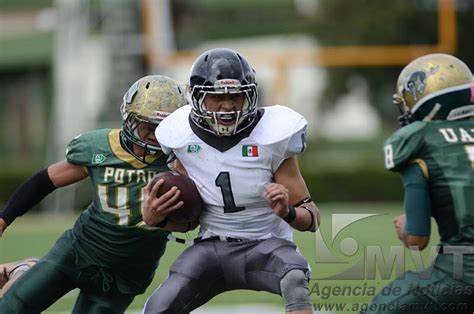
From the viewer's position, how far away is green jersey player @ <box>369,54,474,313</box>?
355 cm

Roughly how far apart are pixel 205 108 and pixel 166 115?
41cm

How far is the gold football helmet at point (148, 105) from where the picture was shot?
4.40 metres

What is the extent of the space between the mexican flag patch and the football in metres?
0.24

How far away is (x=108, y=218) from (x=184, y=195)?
0.67 m

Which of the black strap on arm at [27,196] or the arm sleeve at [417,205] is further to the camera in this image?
the black strap on arm at [27,196]

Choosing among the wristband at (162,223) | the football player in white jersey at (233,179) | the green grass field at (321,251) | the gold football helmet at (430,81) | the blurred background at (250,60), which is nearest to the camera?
the gold football helmet at (430,81)

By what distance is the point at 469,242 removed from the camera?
3.57 metres

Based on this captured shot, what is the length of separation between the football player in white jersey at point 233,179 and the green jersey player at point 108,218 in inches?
14.7

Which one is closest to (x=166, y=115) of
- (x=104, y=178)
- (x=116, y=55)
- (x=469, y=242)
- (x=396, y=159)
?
(x=104, y=178)

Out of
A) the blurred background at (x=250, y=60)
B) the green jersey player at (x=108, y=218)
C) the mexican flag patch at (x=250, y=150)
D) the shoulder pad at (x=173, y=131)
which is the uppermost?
the shoulder pad at (x=173, y=131)

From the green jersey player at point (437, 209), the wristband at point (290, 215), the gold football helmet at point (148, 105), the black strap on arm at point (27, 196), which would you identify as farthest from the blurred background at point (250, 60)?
the green jersey player at point (437, 209)

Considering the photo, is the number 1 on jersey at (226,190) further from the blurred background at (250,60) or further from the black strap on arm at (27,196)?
the blurred background at (250,60)

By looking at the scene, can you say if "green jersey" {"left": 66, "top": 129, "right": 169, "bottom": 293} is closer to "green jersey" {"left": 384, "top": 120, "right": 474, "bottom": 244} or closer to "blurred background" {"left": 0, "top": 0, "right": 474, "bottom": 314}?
"green jersey" {"left": 384, "top": 120, "right": 474, "bottom": 244}

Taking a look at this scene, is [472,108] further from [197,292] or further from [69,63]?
[69,63]
